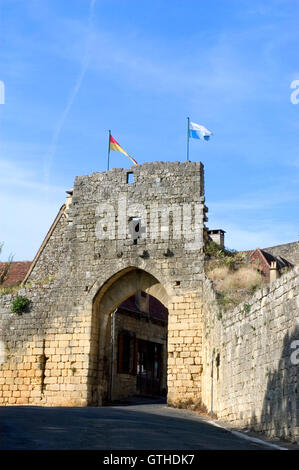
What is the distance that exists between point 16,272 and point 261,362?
68.2 feet

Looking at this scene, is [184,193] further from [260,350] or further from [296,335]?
[296,335]

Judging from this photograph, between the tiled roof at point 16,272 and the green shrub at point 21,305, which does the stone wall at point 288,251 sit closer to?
the tiled roof at point 16,272

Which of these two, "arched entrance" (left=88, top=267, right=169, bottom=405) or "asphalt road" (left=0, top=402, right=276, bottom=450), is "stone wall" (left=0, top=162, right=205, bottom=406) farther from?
"asphalt road" (left=0, top=402, right=276, bottom=450)

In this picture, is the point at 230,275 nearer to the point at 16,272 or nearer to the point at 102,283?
the point at 102,283

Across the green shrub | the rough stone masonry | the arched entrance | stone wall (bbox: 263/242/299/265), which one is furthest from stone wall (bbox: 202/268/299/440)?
stone wall (bbox: 263/242/299/265)

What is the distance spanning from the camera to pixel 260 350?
12.5 m

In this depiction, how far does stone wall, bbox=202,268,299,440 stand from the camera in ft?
34.6

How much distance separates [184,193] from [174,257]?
76.6 inches

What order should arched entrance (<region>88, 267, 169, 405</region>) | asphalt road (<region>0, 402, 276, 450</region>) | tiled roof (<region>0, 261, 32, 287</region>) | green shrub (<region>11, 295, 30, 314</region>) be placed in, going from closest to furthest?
asphalt road (<region>0, 402, 276, 450</region>) → arched entrance (<region>88, 267, 169, 405</region>) → green shrub (<region>11, 295, 30, 314</region>) → tiled roof (<region>0, 261, 32, 287</region>)

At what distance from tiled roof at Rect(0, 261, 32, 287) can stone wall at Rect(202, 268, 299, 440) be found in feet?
49.6

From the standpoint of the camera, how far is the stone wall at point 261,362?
10.5m
